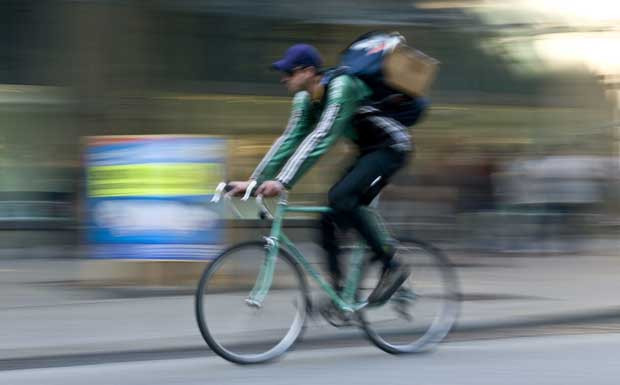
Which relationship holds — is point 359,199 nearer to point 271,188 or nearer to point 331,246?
point 331,246

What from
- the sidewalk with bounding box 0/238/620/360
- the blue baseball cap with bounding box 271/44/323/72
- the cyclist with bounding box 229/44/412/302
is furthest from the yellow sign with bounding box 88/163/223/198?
the blue baseball cap with bounding box 271/44/323/72

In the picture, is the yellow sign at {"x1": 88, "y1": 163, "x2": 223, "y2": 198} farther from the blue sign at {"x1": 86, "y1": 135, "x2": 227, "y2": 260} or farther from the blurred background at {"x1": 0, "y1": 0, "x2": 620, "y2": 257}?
the blurred background at {"x1": 0, "y1": 0, "x2": 620, "y2": 257}

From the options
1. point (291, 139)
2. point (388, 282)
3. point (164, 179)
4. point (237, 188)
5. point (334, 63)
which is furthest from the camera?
point (334, 63)

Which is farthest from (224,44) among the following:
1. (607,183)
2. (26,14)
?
(607,183)

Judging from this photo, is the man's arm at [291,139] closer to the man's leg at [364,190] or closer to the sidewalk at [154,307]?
the man's leg at [364,190]

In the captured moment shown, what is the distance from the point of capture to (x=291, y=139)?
5887mm

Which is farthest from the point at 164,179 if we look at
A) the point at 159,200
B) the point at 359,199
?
the point at 359,199

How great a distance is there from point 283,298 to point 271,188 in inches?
25.6

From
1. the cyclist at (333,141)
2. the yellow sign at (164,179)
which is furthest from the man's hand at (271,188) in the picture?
the yellow sign at (164,179)

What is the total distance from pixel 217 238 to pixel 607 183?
20.8 ft

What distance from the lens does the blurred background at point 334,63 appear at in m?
11.1

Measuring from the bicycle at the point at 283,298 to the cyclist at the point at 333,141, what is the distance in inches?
4.0

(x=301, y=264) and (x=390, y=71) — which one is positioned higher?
(x=390, y=71)

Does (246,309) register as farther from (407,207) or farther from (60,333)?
(407,207)
